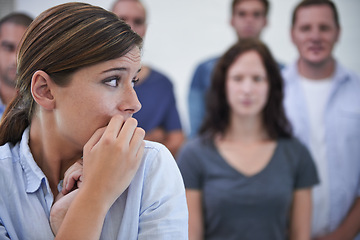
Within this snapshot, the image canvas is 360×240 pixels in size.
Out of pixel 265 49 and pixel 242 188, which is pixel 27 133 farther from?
pixel 265 49

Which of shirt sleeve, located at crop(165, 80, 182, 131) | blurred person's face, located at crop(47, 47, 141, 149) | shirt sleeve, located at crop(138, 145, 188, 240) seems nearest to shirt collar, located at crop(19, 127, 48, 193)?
blurred person's face, located at crop(47, 47, 141, 149)

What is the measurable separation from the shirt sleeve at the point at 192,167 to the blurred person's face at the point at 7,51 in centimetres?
84

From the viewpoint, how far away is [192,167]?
179cm

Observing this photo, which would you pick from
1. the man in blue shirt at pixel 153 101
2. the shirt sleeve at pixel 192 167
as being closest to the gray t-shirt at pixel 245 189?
the shirt sleeve at pixel 192 167

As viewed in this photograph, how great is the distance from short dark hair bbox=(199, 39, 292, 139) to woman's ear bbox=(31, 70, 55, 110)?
3.53 ft

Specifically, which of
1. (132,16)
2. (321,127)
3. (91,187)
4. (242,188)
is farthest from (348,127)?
(91,187)

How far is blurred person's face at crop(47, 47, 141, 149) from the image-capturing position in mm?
892

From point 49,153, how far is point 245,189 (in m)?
0.93

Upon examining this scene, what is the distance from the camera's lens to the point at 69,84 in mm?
904

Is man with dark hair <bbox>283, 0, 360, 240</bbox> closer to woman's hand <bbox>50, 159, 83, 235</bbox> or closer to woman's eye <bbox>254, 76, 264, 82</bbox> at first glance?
woman's eye <bbox>254, 76, 264, 82</bbox>

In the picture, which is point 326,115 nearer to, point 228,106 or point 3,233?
point 228,106

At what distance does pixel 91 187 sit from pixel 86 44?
30cm

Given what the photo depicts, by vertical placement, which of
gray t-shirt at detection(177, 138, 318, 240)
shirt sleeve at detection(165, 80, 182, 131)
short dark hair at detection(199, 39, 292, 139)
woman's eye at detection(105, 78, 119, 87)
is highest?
woman's eye at detection(105, 78, 119, 87)

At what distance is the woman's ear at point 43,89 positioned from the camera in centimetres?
90
